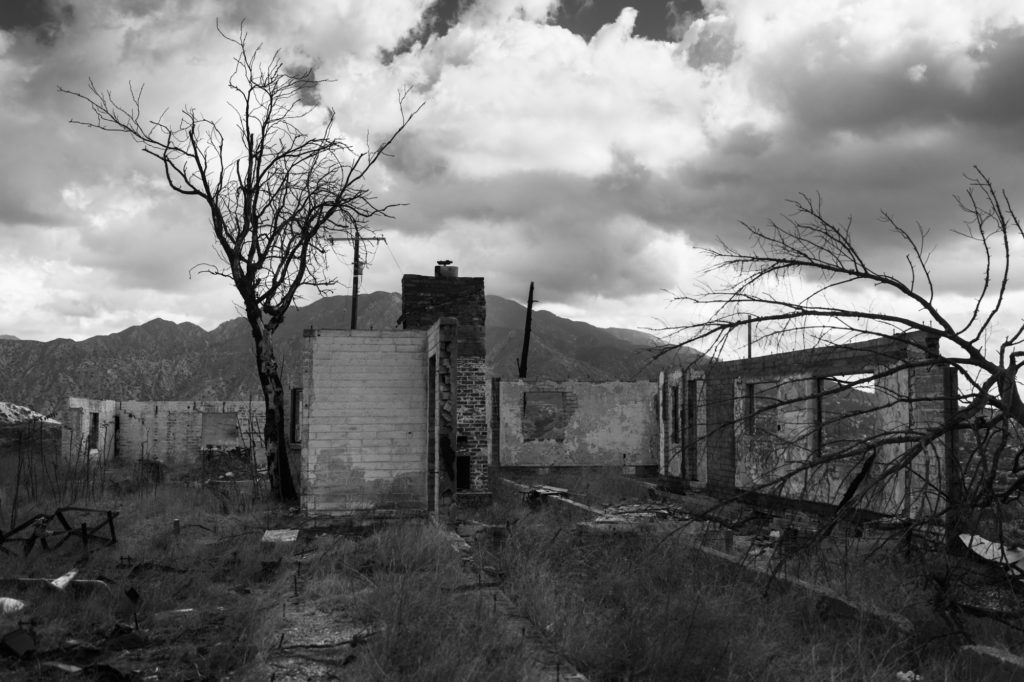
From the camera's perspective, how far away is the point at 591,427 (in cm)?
2322

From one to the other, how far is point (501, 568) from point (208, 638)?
3147 mm

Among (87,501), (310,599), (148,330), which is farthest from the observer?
(148,330)

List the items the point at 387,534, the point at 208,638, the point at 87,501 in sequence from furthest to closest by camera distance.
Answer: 1. the point at 87,501
2. the point at 387,534
3. the point at 208,638

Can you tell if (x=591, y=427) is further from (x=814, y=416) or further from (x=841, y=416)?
(x=841, y=416)

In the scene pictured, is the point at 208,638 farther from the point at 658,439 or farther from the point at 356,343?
the point at 658,439

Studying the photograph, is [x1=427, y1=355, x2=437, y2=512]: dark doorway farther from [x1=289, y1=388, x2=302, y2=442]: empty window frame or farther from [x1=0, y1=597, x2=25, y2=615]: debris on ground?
[x1=289, y1=388, x2=302, y2=442]: empty window frame

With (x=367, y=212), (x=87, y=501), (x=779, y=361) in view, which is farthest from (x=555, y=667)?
(x=367, y=212)

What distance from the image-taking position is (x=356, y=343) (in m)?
13.1

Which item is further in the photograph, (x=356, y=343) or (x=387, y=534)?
(x=356, y=343)

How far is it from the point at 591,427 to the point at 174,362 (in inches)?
2855

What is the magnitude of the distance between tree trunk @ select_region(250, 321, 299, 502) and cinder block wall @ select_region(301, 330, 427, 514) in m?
1.87

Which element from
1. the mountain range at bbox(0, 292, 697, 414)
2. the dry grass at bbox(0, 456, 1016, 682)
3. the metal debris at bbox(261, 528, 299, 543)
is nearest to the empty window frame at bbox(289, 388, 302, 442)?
the dry grass at bbox(0, 456, 1016, 682)

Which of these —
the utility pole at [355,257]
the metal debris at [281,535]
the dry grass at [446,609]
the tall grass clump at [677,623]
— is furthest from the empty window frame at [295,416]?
the tall grass clump at [677,623]

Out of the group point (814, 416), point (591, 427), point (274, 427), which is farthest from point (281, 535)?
point (591, 427)
